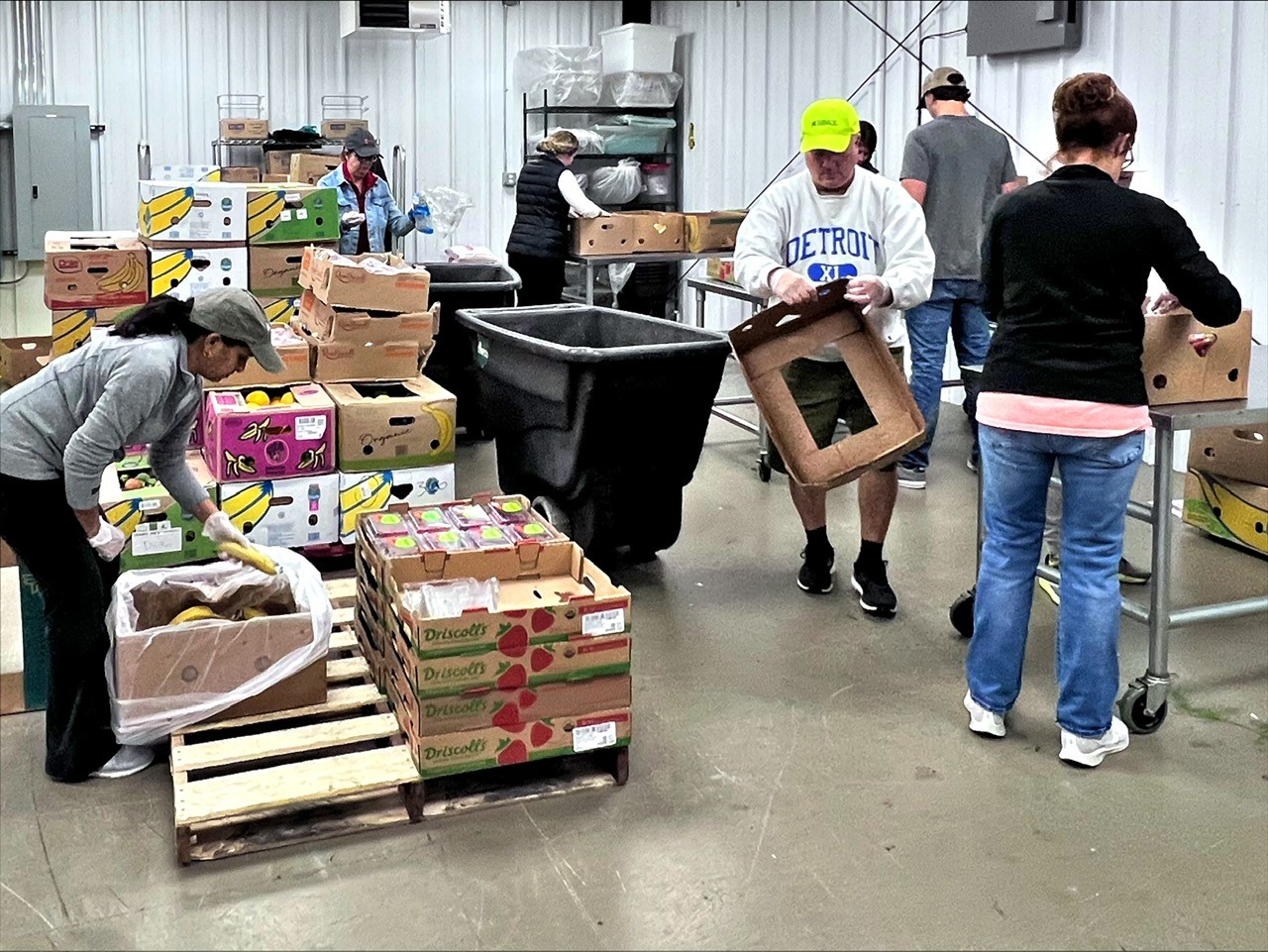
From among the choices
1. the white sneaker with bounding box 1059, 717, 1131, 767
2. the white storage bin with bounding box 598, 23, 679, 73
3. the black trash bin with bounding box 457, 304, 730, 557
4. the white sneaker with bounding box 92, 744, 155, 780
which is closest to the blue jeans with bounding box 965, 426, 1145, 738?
the white sneaker with bounding box 1059, 717, 1131, 767

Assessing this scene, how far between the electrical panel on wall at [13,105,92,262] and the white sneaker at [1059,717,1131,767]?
8.51 meters

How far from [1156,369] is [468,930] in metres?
2.04

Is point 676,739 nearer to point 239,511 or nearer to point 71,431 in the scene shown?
point 71,431

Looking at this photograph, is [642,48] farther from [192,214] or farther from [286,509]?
[286,509]

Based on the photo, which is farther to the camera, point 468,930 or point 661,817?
point 661,817

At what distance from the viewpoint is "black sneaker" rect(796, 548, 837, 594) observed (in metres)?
4.35

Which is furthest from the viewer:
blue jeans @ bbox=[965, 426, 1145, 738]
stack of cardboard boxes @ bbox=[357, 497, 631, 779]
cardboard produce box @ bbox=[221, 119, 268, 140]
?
cardboard produce box @ bbox=[221, 119, 268, 140]

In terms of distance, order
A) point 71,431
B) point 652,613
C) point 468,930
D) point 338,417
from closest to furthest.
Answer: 1. point 468,930
2. point 71,431
3. point 652,613
4. point 338,417

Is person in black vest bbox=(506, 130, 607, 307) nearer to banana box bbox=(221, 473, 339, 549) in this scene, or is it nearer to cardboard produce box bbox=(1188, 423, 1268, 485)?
banana box bbox=(221, 473, 339, 549)

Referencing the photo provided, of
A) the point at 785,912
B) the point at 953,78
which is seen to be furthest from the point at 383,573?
the point at 953,78

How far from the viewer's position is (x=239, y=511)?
4.42m

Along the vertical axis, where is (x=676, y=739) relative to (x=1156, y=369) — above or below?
below

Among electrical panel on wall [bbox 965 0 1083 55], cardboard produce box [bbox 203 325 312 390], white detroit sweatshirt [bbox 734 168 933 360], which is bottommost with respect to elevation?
cardboard produce box [bbox 203 325 312 390]

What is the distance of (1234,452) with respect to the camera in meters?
4.68
